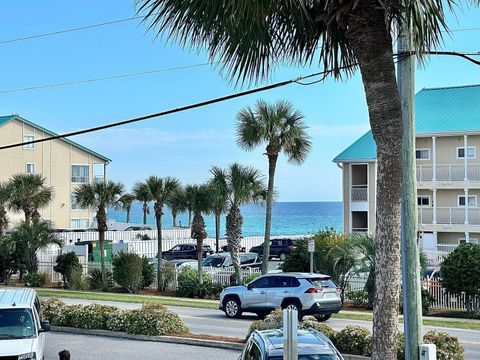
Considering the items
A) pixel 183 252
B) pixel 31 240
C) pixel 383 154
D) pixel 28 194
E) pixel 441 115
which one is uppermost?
pixel 441 115

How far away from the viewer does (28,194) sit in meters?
44.3

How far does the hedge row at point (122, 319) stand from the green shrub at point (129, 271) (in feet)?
45.2

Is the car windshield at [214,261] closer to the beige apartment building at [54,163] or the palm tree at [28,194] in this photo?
the palm tree at [28,194]

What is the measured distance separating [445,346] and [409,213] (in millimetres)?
5044

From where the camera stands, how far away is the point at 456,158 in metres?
42.8

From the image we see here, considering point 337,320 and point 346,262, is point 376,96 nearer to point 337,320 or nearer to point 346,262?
point 337,320

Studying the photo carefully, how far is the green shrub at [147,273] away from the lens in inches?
1425

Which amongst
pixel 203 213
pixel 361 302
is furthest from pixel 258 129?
pixel 361 302

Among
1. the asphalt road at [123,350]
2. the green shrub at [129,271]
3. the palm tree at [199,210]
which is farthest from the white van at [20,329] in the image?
the green shrub at [129,271]

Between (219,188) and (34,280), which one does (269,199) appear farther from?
(34,280)

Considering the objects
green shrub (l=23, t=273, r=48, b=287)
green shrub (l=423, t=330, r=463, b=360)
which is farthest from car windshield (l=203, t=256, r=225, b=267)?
green shrub (l=423, t=330, r=463, b=360)

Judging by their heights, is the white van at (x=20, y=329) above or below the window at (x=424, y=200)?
below

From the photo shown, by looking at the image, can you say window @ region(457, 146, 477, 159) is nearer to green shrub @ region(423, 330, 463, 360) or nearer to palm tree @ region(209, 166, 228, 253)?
palm tree @ region(209, 166, 228, 253)

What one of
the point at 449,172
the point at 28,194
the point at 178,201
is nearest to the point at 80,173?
the point at 28,194
